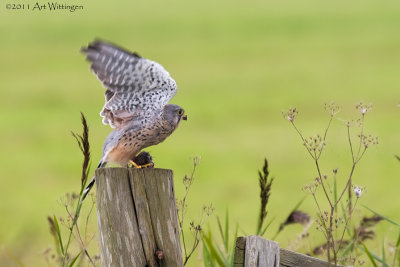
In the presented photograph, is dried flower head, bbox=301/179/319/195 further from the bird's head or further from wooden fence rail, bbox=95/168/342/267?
the bird's head

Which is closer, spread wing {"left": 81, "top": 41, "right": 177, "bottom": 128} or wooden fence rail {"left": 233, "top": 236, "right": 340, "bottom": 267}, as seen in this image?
wooden fence rail {"left": 233, "top": 236, "right": 340, "bottom": 267}

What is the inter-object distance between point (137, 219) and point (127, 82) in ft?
4.35

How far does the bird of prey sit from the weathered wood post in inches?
39.7

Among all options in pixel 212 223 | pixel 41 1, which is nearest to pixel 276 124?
pixel 212 223

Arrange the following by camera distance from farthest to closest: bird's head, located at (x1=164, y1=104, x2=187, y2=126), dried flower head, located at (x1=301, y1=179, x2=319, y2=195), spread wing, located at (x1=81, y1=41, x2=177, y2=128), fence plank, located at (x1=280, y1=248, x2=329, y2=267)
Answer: bird's head, located at (x1=164, y1=104, x2=187, y2=126) → spread wing, located at (x1=81, y1=41, x2=177, y2=128) → dried flower head, located at (x1=301, y1=179, x2=319, y2=195) → fence plank, located at (x1=280, y1=248, x2=329, y2=267)

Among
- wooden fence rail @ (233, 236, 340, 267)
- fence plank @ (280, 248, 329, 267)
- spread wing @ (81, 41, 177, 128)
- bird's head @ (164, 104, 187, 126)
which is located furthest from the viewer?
bird's head @ (164, 104, 187, 126)

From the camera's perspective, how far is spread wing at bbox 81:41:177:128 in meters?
4.29

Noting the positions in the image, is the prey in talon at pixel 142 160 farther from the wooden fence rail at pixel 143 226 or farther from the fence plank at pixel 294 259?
the fence plank at pixel 294 259

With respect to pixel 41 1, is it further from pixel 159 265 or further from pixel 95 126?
pixel 159 265

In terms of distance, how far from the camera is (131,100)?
4.68 metres

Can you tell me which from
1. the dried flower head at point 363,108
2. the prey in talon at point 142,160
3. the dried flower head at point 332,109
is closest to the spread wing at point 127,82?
the prey in talon at point 142,160

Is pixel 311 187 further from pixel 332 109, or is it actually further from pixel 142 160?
pixel 142 160

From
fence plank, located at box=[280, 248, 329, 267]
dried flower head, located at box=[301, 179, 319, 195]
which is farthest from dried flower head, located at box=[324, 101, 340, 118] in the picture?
fence plank, located at box=[280, 248, 329, 267]

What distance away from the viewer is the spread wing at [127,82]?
429cm
